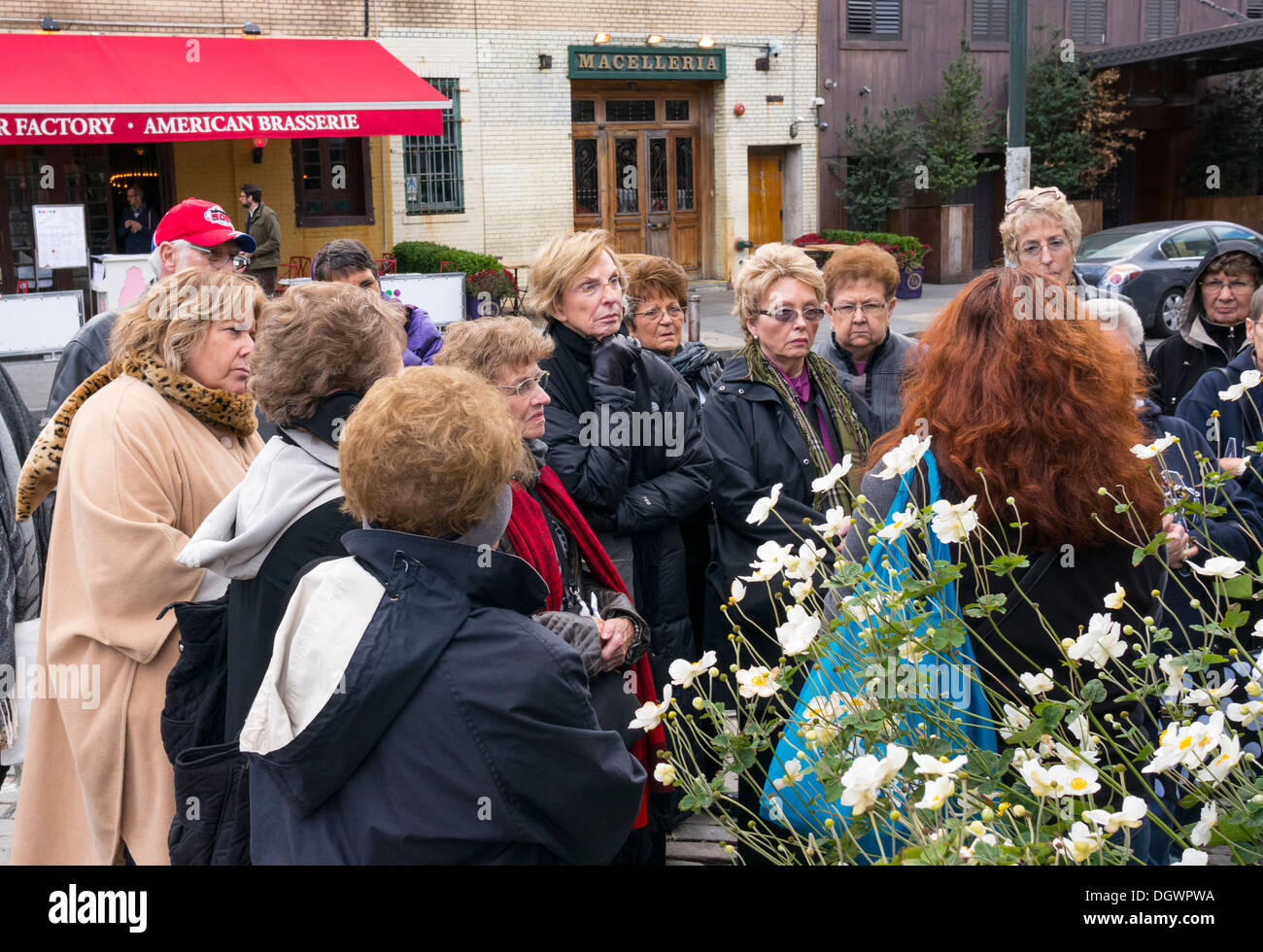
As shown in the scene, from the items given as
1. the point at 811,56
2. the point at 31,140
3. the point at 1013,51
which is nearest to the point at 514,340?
the point at 1013,51

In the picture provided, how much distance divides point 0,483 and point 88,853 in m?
1.44

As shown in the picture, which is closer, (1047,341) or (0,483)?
(1047,341)

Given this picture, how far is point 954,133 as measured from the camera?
73.6 ft

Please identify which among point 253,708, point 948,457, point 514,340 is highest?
point 514,340

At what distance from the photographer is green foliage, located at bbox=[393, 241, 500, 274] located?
17.7 meters

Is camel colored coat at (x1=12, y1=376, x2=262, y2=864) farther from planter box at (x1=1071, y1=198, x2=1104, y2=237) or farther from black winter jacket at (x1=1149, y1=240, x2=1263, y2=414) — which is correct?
planter box at (x1=1071, y1=198, x2=1104, y2=237)

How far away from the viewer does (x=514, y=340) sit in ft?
11.2

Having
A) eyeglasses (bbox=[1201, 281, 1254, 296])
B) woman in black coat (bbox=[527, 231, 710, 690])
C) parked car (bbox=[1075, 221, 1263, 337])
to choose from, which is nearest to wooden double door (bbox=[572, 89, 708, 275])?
parked car (bbox=[1075, 221, 1263, 337])

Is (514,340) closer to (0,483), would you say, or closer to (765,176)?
(0,483)

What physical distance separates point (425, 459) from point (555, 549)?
105 cm

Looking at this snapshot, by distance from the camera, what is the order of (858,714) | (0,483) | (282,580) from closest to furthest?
1. (858,714)
2. (282,580)
3. (0,483)

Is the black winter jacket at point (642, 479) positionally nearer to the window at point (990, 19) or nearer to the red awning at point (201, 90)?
the red awning at point (201, 90)

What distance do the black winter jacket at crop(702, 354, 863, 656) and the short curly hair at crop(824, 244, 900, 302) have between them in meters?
0.65

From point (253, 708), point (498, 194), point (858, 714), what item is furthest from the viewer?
point (498, 194)
